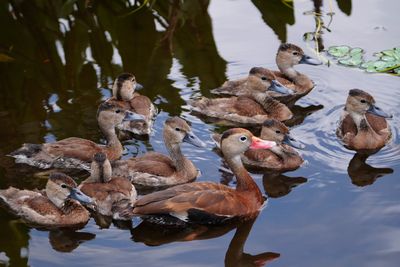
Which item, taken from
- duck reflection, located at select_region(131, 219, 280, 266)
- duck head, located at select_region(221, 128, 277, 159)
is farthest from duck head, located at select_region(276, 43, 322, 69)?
duck reflection, located at select_region(131, 219, 280, 266)

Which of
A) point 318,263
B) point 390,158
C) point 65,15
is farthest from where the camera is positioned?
point 65,15

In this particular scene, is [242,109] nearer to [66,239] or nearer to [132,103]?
[132,103]

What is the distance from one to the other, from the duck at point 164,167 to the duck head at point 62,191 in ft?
2.66

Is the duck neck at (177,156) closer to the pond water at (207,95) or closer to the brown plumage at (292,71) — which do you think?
the pond water at (207,95)

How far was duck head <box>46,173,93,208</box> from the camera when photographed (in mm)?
8141

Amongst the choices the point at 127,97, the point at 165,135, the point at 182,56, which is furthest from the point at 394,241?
the point at 182,56

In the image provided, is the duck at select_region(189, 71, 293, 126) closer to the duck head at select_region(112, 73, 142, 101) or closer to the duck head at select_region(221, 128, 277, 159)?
the duck head at select_region(112, 73, 142, 101)

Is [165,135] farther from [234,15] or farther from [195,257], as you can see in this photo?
[234,15]

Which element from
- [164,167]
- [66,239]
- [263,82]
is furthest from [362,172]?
[66,239]

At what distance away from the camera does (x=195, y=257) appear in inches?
Result: 296

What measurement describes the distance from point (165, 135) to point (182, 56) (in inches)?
108

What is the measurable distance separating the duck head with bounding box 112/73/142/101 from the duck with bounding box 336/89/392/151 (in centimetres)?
236

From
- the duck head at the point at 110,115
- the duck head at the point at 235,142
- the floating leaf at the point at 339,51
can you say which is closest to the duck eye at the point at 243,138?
the duck head at the point at 235,142

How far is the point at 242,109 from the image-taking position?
33.8 feet
